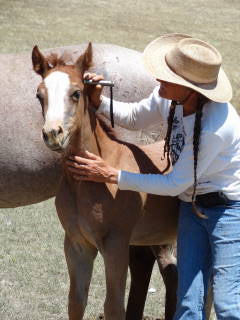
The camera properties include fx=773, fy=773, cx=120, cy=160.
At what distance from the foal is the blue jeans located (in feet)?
0.88

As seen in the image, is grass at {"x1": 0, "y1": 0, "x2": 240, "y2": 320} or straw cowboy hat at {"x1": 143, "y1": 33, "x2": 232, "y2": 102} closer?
straw cowboy hat at {"x1": 143, "y1": 33, "x2": 232, "y2": 102}

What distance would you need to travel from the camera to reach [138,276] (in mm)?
4625

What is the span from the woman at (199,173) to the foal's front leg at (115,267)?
0.92 feet

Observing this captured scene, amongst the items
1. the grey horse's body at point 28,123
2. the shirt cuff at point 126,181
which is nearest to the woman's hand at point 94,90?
the shirt cuff at point 126,181

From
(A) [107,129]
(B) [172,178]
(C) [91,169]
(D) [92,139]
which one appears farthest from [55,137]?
(A) [107,129]

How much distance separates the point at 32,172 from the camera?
5.32 m

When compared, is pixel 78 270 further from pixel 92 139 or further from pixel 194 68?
pixel 194 68

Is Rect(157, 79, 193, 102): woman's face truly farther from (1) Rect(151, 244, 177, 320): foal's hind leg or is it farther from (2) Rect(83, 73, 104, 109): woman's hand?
(1) Rect(151, 244, 177, 320): foal's hind leg

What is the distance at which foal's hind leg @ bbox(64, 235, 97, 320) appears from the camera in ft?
13.1

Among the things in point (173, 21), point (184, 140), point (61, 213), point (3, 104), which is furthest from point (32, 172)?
point (173, 21)

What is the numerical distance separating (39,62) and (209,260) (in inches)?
49.5

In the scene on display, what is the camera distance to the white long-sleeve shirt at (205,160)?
349 centimetres

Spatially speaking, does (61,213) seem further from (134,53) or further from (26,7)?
(26,7)

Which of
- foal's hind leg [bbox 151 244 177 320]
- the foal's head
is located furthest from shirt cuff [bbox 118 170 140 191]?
foal's hind leg [bbox 151 244 177 320]
